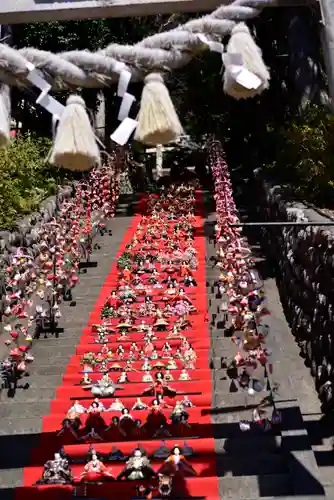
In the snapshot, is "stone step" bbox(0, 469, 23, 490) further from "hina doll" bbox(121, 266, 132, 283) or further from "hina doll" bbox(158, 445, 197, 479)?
"hina doll" bbox(121, 266, 132, 283)

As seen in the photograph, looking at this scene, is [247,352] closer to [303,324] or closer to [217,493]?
[217,493]

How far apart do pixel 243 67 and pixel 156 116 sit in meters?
0.47

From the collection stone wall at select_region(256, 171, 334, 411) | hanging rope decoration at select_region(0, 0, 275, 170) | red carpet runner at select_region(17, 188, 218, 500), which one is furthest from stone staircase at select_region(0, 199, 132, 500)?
hanging rope decoration at select_region(0, 0, 275, 170)

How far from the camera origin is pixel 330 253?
641 cm

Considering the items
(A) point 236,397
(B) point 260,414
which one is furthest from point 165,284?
(B) point 260,414

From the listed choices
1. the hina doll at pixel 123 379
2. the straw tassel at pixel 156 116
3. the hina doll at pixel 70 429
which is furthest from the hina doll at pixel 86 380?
the straw tassel at pixel 156 116

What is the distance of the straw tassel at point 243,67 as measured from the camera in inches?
128

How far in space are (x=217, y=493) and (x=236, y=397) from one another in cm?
130

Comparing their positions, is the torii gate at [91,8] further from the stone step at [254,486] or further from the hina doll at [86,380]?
the hina doll at [86,380]

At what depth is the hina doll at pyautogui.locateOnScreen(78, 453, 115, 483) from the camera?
17.9 feet

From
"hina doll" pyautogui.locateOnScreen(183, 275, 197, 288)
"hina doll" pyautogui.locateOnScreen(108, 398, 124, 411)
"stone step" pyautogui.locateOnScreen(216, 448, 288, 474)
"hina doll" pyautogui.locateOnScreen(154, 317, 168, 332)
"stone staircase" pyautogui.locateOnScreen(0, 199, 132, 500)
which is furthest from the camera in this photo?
"hina doll" pyautogui.locateOnScreen(183, 275, 197, 288)

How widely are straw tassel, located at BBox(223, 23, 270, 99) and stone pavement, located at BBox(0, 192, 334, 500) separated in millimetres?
2733

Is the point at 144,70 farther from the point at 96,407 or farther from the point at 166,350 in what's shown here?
the point at 166,350

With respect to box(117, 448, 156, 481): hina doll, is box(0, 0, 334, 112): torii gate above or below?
above
